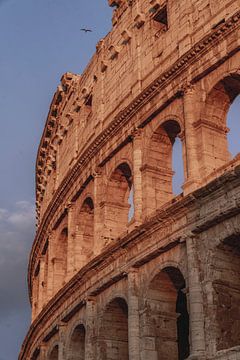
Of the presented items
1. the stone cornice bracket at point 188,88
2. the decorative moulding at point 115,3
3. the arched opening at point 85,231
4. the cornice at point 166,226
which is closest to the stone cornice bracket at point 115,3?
the decorative moulding at point 115,3

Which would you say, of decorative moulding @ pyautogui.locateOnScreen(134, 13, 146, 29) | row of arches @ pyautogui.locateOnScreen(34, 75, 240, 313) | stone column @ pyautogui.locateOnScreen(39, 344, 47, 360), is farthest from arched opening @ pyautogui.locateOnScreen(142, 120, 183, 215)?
stone column @ pyautogui.locateOnScreen(39, 344, 47, 360)

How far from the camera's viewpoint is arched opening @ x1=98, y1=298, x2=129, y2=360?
69.6 ft

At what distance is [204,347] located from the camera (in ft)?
53.1

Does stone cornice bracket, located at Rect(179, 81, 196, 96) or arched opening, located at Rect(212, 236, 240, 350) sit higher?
stone cornice bracket, located at Rect(179, 81, 196, 96)

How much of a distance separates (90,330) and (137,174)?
217 inches

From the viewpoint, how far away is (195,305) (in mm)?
16672

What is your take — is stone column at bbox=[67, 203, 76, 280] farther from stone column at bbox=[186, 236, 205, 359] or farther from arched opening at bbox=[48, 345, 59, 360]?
stone column at bbox=[186, 236, 205, 359]

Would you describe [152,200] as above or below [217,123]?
below

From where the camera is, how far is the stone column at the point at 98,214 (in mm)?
Answer: 23109

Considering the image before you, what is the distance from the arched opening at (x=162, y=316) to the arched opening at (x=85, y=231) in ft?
22.9

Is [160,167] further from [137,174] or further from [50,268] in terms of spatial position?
[50,268]

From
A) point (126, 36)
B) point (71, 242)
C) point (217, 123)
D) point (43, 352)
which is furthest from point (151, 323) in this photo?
point (126, 36)

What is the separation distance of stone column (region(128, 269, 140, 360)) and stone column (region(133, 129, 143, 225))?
185 centimetres

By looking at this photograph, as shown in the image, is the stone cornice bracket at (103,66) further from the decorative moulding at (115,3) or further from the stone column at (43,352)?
the stone column at (43,352)
